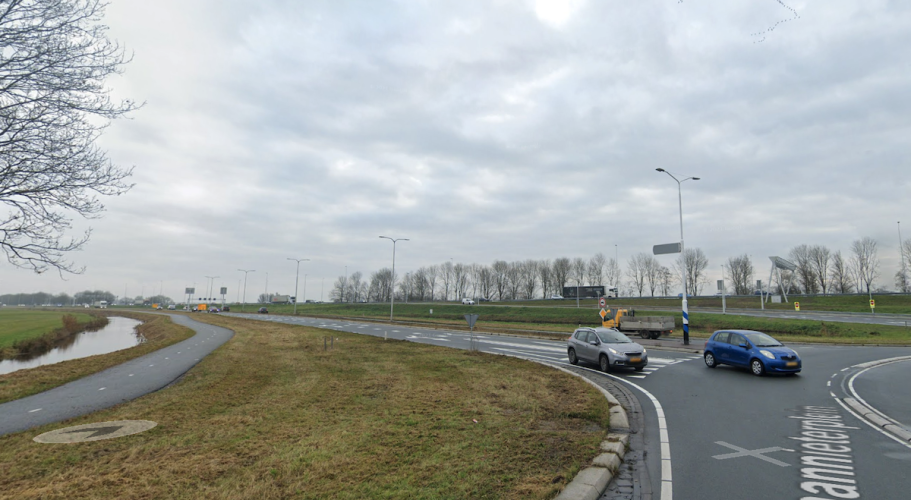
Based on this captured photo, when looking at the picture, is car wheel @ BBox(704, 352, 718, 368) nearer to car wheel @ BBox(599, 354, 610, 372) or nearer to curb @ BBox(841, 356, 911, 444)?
car wheel @ BBox(599, 354, 610, 372)

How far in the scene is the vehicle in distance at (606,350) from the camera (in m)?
16.2

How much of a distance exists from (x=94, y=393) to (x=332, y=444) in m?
9.09

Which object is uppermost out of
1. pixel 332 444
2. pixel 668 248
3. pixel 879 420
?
pixel 668 248

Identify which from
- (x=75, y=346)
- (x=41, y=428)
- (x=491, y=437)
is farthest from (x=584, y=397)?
(x=75, y=346)

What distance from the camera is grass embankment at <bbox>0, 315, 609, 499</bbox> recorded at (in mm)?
5031

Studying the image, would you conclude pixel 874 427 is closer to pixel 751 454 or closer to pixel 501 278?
pixel 751 454

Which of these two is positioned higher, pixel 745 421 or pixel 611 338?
pixel 611 338

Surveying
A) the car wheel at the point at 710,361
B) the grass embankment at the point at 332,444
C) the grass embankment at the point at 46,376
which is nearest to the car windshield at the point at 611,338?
the car wheel at the point at 710,361

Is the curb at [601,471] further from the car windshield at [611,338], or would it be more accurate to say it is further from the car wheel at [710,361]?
the car wheel at [710,361]

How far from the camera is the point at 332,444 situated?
6621 millimetres

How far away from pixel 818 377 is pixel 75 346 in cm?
4610

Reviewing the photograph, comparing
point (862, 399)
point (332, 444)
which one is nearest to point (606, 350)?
point (862, 399)

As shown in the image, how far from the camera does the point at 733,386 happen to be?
43.1 ft

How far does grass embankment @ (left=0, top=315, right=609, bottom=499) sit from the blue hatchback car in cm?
687
